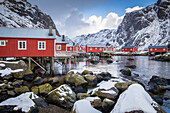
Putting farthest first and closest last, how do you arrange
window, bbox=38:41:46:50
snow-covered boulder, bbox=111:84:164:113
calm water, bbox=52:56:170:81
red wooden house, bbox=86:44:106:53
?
red wooden house, bbox=86:44:106:53
calm water, bbox=52:56:170:81
window, bbox=38:41:46:50
snow-covered boulder, bbox=111:84:164:113

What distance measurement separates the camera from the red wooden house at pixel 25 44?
1680 cm

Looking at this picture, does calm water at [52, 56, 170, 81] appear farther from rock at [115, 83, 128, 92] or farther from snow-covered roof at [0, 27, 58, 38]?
rock at [115, 83, 128, 92]

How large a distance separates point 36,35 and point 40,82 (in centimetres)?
810

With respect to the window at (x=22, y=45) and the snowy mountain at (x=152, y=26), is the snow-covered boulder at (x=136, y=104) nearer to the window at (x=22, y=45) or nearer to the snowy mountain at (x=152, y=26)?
the window at (x=22, y=45)

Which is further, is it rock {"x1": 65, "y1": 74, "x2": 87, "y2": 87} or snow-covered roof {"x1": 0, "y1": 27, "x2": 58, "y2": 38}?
snow-covered roof {"x1": 0, "y1": 27, "x2": 58, "y2": 38}

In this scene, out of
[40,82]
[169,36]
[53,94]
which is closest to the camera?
[53,94]

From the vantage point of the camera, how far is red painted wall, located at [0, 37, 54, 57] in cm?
1683

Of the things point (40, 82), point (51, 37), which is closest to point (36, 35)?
point (51, 37)

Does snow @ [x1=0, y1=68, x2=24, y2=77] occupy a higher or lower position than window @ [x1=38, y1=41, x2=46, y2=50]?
lower

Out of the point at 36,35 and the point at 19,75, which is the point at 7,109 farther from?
the point at 36,35

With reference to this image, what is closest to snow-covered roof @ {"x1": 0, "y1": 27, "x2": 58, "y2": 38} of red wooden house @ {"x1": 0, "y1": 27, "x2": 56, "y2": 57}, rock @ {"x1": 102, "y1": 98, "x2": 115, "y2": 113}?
red wooden house @ {"x1": 0, "y1": 27, "x2": 56, "y2": 57}

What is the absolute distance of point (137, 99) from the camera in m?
5.28

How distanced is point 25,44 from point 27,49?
2.73 ft

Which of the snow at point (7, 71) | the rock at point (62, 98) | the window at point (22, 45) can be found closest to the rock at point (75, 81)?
the rock at point (62, 98)
